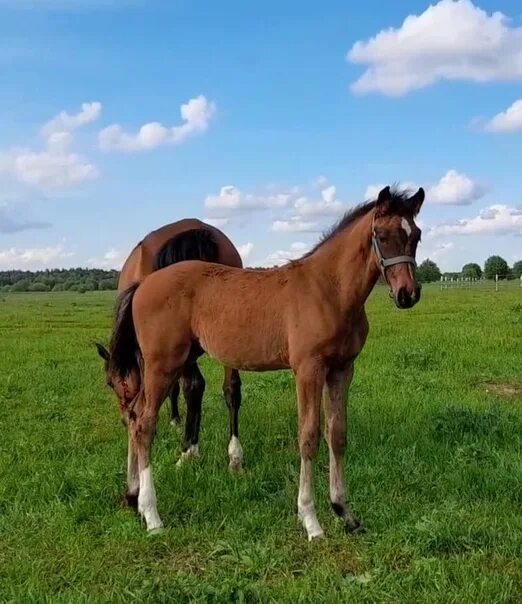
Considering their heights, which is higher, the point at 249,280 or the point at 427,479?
the point at 249,280

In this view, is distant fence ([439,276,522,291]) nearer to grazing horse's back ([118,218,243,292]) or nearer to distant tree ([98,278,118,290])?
distant tree ([98,278,118,290])

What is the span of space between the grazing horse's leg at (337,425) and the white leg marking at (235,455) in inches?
52.9

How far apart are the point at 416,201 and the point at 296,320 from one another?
112cm

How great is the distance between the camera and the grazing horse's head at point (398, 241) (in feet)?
13.7

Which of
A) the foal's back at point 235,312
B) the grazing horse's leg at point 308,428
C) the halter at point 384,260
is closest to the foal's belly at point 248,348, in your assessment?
the foal's back at point 235,312

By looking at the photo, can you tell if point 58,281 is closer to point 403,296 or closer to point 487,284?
point 487,284

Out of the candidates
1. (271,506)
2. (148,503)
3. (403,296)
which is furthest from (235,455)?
(403,296)

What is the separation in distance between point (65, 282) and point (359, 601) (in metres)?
78.6

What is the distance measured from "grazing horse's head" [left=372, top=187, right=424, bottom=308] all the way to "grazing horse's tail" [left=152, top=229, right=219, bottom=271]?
2602 millimetres

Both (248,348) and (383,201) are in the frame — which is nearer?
(383,201)

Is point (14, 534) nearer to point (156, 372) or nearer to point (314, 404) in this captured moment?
point (156, 372)

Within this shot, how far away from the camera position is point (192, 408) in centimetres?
643

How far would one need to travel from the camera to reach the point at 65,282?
7856 centimetres

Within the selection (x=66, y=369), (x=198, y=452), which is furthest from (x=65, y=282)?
(x=198, y=452)
